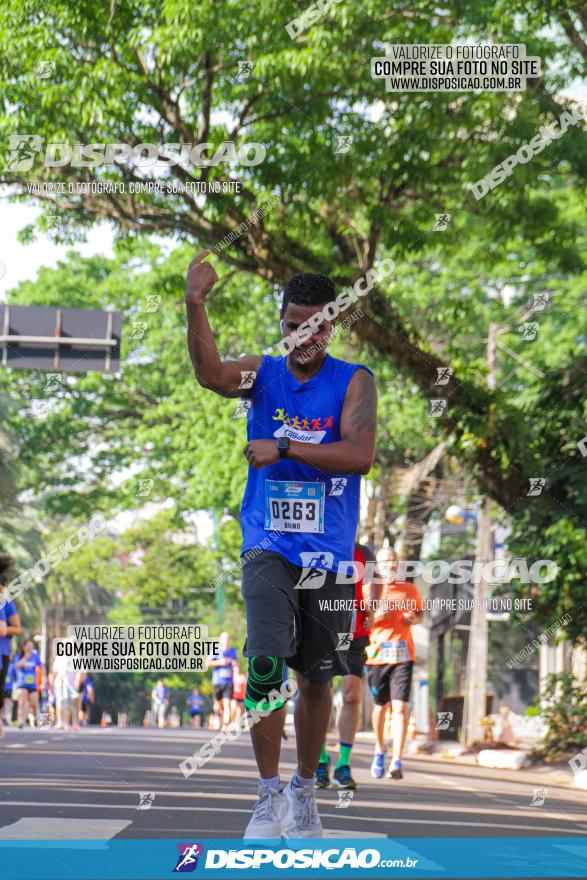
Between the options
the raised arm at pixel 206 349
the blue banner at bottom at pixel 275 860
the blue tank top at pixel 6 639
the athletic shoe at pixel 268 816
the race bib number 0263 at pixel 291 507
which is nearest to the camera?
the blue banner at bottom at pixel 275 860

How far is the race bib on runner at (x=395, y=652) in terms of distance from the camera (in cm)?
1183

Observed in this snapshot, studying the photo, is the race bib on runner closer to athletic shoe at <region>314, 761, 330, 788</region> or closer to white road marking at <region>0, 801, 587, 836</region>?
athletic shoe at <region>314, 761, 330, 788</region>

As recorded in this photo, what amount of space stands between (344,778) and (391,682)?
7.93ft

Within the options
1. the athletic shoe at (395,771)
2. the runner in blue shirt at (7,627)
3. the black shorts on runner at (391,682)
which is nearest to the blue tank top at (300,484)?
the black shorts on runner at (391,682)

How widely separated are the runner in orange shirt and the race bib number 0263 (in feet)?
21.6

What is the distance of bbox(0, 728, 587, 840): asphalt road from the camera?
5945mm

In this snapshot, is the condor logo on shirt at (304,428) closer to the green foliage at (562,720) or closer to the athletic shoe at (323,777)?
the athletic shoe at (323,777)

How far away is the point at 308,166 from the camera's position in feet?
50.0

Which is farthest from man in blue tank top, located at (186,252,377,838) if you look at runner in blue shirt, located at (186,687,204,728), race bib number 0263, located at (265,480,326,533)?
runner in blue shirt, located at (186,687,204,728)

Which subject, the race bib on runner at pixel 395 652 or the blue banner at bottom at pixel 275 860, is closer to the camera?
the blue banner at bottom at pixel 275 860

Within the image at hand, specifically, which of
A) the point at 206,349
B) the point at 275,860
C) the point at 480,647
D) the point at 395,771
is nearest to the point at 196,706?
the point at 480,647

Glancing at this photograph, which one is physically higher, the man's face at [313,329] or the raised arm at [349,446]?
the man's face at [313,329]

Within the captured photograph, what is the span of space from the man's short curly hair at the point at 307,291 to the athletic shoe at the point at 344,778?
5.01 m

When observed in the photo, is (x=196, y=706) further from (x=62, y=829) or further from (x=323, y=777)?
(x=62, y=829)
